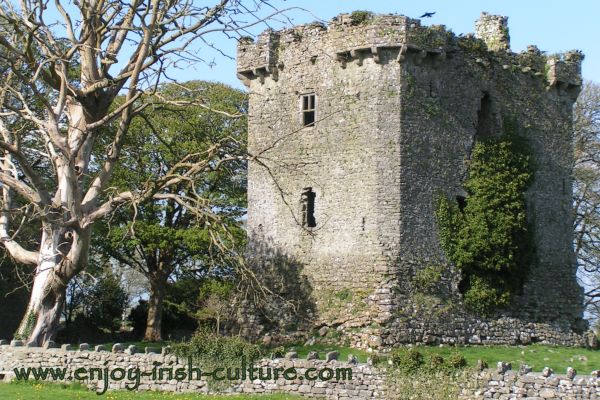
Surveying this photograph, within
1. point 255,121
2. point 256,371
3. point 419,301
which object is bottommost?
point 256,371

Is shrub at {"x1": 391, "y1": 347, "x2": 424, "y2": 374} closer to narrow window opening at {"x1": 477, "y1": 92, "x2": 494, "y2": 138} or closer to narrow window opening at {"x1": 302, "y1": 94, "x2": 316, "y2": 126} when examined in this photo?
narrow window opening at {"x1": 302, "y1": 94, "x2": 316, "y2": 126}

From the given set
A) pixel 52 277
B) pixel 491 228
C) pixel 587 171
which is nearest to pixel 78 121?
pixel 52 277

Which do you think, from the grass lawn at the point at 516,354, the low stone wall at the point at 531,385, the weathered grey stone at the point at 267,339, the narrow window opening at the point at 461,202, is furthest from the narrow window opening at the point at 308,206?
the low stone wall at the point at 531,385

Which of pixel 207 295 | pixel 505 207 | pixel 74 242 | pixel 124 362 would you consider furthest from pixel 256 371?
pixel 207 295

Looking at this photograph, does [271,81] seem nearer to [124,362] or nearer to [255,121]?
[255,121]

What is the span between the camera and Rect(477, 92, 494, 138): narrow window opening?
29578mm

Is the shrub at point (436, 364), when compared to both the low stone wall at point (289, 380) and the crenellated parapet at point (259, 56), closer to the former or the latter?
the low stone wall at point (289, 380)

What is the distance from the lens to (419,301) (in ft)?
87.5

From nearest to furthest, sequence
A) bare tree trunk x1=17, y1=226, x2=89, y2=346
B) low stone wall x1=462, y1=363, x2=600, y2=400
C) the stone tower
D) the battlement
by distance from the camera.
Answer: low stone wall x1=462, y1=363, x2=600, y2=400, bare tree trunk x1=17, y1=226, x2=89, y2=346, the stone tower, the battlement

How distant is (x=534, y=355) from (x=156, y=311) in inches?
684

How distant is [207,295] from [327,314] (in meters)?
10.9

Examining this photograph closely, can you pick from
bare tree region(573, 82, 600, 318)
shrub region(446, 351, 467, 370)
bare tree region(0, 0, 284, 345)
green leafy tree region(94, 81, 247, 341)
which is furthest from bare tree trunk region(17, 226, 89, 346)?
bare tree region(573, 82, 600, 318)

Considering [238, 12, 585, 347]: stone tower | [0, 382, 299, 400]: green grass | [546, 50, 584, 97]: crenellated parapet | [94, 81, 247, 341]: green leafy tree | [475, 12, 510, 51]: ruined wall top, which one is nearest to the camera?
[0, 382, 299, 400]: green grass

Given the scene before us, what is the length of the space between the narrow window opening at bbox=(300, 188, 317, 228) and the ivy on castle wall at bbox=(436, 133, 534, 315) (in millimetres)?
3707
